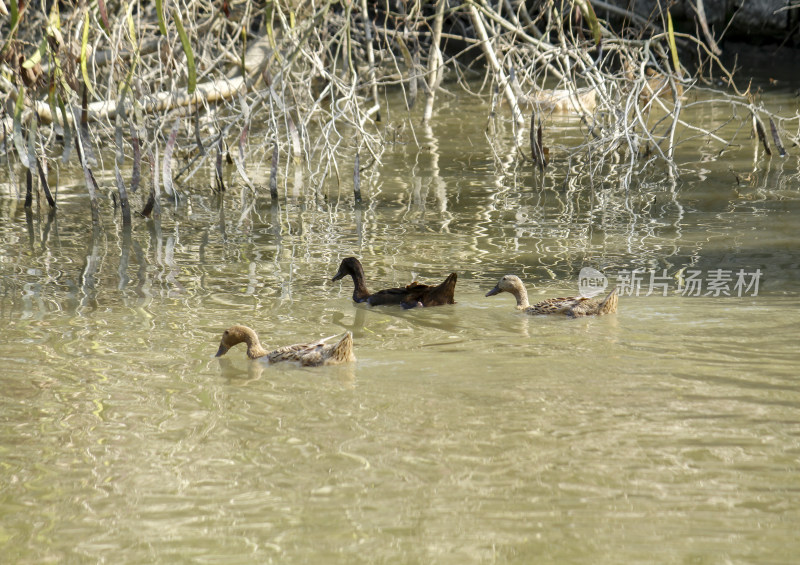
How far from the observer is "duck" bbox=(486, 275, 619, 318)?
319 inches

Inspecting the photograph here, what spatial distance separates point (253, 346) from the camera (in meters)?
7.45

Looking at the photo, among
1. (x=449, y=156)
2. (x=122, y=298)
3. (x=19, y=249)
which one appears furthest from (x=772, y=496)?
(x=449, y=156)

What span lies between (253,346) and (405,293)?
5.70ft

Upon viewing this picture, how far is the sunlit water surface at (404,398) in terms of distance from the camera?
457cm

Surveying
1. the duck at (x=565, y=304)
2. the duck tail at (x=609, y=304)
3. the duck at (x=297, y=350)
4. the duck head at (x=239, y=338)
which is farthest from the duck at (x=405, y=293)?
the duck head at (x=239, y=338)

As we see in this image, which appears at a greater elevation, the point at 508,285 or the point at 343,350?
the point at 508,285

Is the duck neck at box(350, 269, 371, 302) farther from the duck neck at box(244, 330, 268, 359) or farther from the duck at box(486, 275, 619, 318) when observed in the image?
the duck neck at box(244, 330, 268, 359)

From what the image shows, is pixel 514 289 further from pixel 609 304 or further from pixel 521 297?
pixel 609 304

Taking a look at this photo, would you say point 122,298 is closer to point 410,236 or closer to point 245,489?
point 410,236

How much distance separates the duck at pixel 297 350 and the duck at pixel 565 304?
175cm

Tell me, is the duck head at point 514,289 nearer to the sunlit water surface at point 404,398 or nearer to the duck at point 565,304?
the duck at point 565,304

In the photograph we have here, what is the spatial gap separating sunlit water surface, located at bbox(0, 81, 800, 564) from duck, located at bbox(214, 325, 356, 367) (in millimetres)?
114

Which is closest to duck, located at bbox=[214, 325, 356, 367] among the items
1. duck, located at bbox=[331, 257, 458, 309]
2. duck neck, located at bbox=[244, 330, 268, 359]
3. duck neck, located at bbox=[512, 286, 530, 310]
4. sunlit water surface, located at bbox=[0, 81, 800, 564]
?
duck neck, located at bbox=[244, 330, 268, 359]

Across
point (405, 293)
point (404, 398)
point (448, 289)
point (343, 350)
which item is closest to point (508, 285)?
point (448, 289)
